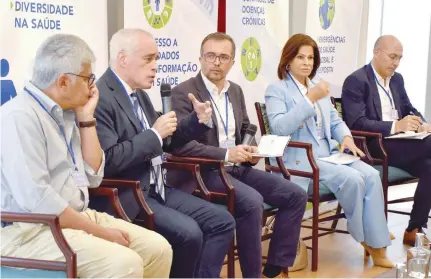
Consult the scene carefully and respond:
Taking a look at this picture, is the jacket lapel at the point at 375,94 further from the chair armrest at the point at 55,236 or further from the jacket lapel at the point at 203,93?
the chair armrest at the point at 55,236

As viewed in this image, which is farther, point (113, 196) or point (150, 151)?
point (150, 151)

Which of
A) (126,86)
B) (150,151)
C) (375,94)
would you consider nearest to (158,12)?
(126,86)

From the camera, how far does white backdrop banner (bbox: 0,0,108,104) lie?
330 centimetres

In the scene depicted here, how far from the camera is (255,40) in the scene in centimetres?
512

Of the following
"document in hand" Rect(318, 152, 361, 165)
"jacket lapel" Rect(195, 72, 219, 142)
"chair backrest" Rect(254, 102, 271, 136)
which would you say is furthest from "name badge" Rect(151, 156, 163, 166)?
"document in hand" Rect(318, 152, 361, 165)

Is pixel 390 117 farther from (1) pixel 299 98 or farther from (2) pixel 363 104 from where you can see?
(1) pixel 299 98

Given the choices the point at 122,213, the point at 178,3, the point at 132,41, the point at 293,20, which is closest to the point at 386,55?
the point at 293,20

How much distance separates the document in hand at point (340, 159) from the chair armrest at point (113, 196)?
1885 millimetres

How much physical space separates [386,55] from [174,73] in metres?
1.69

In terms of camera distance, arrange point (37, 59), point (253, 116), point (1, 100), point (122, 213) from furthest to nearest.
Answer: point (253, 116) → point (1, 100) → point (122, 213) → point (37, 59)

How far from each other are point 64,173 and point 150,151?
1.82 feet

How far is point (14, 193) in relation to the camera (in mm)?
2557

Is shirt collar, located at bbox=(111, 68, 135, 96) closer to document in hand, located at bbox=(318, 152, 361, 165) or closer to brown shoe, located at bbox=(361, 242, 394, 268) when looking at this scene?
document in hand, located at bbox=(318, 152, 361, 165)

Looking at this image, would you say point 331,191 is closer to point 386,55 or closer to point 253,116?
point 253,116
